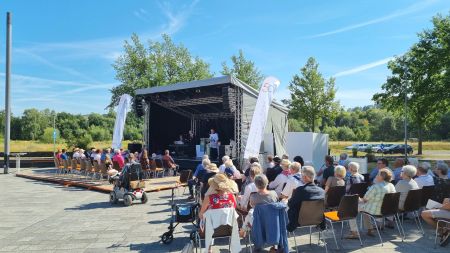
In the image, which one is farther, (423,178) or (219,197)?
(423,178)

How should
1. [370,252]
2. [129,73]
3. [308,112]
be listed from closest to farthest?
[370,252] → [308,112] → [129,73]

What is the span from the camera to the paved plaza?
519 centimetres

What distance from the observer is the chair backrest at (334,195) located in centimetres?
578

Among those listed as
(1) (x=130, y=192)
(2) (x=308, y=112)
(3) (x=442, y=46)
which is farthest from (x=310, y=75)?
(1) (x=130, y=192)

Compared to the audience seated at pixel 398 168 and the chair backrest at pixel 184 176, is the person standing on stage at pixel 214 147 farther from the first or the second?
the audience seated at pixel 398 168

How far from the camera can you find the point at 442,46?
19.5 m

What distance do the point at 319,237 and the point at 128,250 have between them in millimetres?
2776

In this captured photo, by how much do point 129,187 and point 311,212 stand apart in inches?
214

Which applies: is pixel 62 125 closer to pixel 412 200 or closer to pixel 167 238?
pixel 167 238

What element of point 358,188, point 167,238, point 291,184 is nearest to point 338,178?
point 358,188

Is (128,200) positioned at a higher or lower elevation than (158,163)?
lower

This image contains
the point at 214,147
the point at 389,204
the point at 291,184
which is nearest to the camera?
the point at 389,204

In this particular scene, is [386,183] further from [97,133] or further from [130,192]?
[97,133]

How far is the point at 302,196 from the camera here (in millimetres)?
4719
